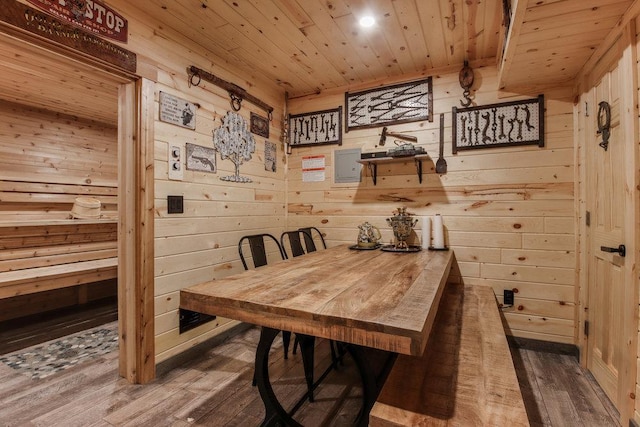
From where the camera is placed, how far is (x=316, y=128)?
3.37 m

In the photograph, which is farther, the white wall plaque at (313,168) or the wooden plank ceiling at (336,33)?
the white wall plaque at (313,168)

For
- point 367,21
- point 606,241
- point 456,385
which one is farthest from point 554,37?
point 456,385

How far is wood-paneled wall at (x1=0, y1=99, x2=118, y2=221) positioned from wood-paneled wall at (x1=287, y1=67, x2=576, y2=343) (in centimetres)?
346

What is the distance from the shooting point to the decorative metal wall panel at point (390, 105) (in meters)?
2.88

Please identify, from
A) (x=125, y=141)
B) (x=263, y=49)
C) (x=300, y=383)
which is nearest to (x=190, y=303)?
(x=300, y=383)

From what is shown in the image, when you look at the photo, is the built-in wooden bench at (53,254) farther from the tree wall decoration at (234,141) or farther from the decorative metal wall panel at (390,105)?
the decorative metal wall panel at (390,105)

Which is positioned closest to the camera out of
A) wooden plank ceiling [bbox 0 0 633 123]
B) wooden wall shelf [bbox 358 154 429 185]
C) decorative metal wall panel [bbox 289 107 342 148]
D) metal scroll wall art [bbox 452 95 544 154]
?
wooden plank ceiling [bbox 0 0 633 123]

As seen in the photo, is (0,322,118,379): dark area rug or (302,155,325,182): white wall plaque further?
(302,155,325,182): white wall plaque

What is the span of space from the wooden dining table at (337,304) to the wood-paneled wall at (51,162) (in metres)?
3.38

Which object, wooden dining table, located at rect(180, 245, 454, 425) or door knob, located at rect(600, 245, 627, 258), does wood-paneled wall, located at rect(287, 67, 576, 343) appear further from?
wooden dining table, located at rect(180, 245, 454, 425)

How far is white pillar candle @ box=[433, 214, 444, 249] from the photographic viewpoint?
2.64m

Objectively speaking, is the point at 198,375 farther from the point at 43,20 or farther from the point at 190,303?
the point at 43,20

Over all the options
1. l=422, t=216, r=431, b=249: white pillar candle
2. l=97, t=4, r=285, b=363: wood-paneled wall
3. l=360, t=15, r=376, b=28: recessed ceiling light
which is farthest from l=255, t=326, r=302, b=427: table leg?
l=360, t=15, r=376, b=28: recessed ceiling light

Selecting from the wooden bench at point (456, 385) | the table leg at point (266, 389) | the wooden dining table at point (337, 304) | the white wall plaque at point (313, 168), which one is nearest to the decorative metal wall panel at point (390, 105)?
the white wall plaque at point (313, 168)
